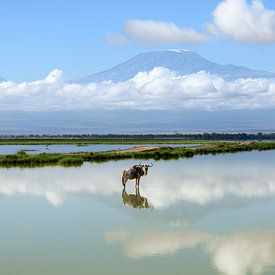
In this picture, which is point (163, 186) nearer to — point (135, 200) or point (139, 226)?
point (135, 200)

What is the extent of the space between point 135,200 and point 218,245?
530 centimetres

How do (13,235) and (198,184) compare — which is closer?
(13,235)

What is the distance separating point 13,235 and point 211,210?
478 centimetres

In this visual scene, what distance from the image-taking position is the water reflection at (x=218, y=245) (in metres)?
8.21

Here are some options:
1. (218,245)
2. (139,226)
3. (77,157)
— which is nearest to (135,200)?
(139,226)

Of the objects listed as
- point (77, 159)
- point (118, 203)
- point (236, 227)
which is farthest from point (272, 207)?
point (77, 159)

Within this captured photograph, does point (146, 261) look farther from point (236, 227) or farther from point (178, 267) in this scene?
point (236, 227)

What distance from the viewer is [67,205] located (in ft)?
45.2

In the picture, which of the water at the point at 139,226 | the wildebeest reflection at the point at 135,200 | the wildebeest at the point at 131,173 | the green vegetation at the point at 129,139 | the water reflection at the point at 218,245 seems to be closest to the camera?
the water reflection at the point at 218,245

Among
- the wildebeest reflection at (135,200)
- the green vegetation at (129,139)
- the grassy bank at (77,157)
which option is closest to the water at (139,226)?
the wildebeest reflection at (135,200)

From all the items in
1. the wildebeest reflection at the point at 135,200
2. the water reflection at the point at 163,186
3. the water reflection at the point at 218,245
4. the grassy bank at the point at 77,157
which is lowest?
the water reflection at the point at 218,245

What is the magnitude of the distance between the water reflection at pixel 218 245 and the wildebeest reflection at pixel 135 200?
319 centimetres

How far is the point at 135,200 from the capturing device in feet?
47.4

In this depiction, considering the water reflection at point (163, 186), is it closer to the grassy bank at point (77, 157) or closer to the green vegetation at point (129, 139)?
the grassy bank at point (77, 157)
